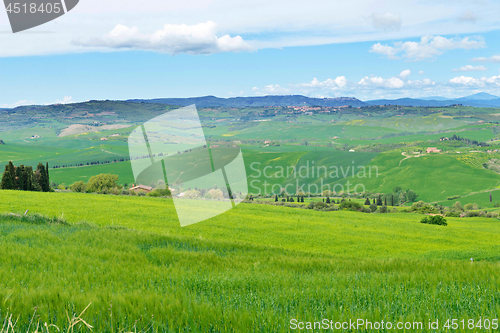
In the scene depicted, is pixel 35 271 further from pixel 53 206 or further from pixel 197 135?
pixel 53 206

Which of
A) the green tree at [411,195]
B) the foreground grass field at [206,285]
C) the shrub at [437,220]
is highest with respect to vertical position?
the foreground grass field at [206,285]

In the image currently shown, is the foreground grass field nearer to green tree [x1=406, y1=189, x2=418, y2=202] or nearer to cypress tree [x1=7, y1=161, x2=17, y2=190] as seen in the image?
cypress tree [x1=7, y1=161, x2=17, y2=190]

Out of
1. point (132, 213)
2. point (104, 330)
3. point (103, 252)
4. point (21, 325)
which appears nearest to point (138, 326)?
point (104, 330)

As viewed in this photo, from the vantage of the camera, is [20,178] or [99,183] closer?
[20,178]

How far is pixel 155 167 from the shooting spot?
11133 millimetres

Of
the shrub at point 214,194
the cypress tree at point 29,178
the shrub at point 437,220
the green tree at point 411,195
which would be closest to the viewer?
the shrub at point 214,194

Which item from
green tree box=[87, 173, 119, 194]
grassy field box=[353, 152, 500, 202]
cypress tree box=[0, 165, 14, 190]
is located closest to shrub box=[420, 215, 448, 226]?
green tree box=[87, 173, 119, 194]

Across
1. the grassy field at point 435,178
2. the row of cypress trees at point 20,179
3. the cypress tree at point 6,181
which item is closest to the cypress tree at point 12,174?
the row of cypress trees at point 20,179

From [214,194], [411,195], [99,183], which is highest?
[214,194]

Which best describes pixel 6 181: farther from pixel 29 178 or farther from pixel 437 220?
pixel 437 220

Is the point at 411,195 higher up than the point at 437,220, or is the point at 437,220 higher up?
the point at 437,220

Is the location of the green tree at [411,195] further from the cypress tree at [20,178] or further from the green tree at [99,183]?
the cypress tree at [20,178]

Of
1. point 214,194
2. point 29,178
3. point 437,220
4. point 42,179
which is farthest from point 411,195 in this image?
point 29,178

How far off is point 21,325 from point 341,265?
27.1 ft
